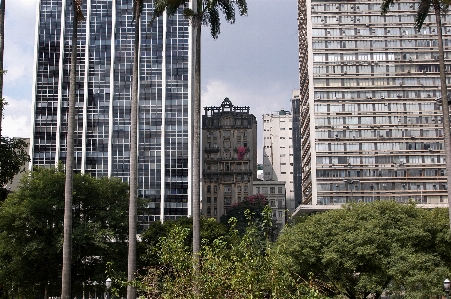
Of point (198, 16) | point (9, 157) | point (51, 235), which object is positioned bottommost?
point (51, 235)

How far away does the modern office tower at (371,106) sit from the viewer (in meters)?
88.2

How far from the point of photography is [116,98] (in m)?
112

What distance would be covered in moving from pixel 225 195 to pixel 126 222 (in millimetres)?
89313

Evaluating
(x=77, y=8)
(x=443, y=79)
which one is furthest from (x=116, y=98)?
(x=443, y=79)

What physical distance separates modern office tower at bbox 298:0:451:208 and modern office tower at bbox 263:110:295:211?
237 feet

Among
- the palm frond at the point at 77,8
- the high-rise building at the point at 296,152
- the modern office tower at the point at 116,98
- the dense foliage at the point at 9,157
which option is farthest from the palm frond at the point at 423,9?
the high-rise building at the point at 296,152

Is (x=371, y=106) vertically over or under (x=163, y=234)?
over

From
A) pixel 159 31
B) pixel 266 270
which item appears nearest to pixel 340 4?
pixel 159 31

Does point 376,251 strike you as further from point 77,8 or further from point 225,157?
point 225,157

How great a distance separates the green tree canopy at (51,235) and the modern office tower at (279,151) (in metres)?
115

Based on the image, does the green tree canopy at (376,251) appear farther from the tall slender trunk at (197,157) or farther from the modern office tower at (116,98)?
the modern office tower at (116,98)

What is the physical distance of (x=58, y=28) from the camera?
11394 centimetres

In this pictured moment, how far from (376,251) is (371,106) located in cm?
5563

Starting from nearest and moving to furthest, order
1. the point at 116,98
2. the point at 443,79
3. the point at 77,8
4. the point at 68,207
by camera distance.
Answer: the point at 68,207 → the point at 77,8 → the point at 443,79 → the point at 116,98
